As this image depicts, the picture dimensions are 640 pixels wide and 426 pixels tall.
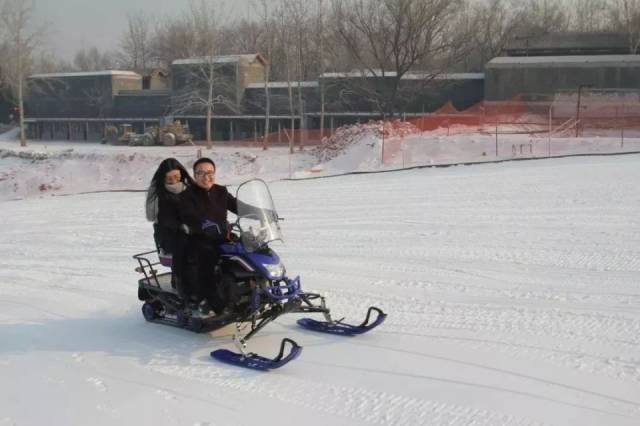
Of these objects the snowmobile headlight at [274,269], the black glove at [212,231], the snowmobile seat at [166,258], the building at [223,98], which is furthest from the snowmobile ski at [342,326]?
the building at [223,98]

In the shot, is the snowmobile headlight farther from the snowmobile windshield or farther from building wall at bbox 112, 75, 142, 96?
building wall at bbox 112, 75, 142, 96

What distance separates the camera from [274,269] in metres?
5.59

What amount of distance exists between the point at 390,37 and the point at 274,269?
3620cm

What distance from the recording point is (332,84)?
43.7m

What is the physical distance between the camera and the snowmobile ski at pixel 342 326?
5.94m

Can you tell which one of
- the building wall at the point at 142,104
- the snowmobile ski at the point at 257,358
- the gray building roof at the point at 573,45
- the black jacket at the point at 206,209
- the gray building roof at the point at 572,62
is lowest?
the snowmobile ski at the point at 257,358

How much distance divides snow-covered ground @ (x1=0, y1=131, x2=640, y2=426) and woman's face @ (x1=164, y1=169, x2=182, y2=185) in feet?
4.54

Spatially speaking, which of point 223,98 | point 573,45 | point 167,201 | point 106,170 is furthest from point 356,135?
point 573,45

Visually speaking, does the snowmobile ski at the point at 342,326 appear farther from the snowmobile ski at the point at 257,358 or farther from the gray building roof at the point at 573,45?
the gray building roof at the point at 573,45

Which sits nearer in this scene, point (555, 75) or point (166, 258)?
point (166, 258)

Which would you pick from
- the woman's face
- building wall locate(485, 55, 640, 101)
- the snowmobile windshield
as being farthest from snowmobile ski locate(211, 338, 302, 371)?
building wall locate(485, 55, 640, 101)

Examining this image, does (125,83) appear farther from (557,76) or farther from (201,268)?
(201,268)

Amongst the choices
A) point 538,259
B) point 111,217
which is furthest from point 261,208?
point 111,217

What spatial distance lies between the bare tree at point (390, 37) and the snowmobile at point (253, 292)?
34742mm
